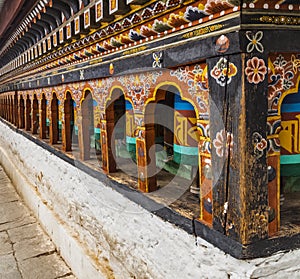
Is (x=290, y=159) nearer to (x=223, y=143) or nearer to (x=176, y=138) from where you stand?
(x=223, y=143)

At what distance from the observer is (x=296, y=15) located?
153cm

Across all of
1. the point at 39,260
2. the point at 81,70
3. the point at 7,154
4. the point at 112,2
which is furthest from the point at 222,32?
the point at 7,154

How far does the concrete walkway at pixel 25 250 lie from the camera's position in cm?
396

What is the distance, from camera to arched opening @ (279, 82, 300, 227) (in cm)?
187

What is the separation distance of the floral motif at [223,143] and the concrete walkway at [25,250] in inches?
110

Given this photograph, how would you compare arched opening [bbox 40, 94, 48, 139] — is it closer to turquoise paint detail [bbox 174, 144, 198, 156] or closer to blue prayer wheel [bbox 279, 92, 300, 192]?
turquoise paint detail [bbox 174, 144, 198, 156]

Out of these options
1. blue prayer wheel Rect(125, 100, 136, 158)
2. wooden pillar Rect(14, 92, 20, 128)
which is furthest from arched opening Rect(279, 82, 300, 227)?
wooden pillar Rect(14, 92, 20, 128)

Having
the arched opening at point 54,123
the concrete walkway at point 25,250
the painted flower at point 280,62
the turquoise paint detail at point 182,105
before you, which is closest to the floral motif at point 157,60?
the turquoise paint detail at point 182,105

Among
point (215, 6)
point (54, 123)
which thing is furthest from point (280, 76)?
point (54, 123)

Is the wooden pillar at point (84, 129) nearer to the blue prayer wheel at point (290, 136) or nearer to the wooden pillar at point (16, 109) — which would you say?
the blue prayer wheel at point (290, 136)

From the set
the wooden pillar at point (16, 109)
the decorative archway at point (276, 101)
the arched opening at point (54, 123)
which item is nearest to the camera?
the decorative archway at point (276, 101)

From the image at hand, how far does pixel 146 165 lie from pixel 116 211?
0.62 meters

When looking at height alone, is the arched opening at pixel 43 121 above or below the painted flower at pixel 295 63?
below

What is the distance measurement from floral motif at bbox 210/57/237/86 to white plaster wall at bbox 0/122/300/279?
823mm
